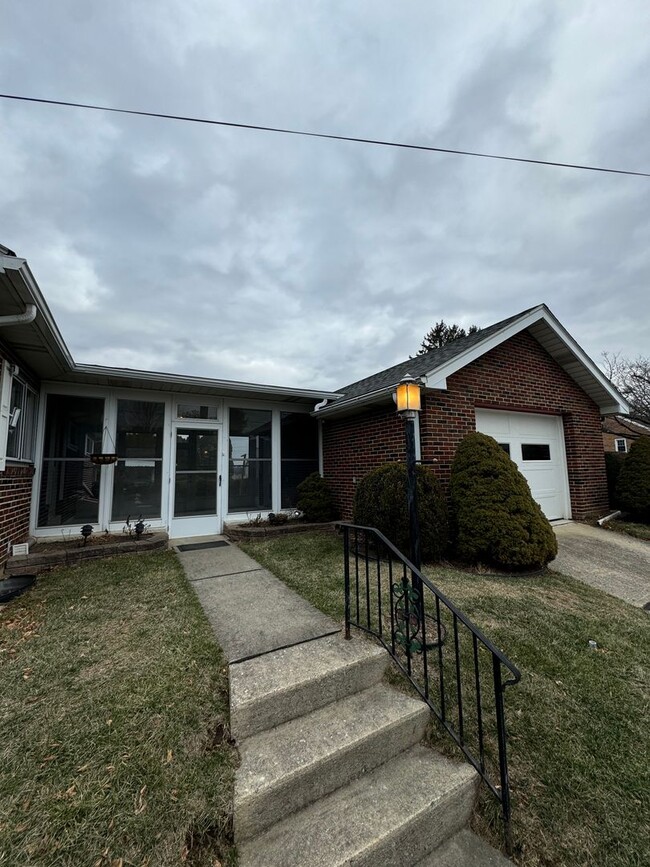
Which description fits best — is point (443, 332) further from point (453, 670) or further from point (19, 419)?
point (453, 670)

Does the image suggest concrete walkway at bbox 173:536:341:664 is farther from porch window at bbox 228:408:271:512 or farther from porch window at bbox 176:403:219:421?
porch window at bbox 176:403:219:421

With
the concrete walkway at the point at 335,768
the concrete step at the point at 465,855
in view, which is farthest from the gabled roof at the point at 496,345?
the concrete step at the point at 465,855

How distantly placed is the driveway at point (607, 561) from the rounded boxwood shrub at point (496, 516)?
1.91 ft

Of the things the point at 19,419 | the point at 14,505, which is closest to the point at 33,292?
the point at 19,419

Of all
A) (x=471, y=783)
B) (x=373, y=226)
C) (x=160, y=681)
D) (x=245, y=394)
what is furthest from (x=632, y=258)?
(x=160, y=681)

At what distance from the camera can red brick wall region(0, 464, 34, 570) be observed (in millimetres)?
4238

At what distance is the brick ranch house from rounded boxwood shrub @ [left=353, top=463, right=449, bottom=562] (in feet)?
2.39

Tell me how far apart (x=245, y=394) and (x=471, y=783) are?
6106mm

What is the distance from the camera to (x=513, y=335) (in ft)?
21.6

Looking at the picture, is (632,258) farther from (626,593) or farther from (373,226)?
(626,593)

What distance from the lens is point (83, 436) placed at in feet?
19.3

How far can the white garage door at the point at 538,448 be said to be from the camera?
6.82 metres

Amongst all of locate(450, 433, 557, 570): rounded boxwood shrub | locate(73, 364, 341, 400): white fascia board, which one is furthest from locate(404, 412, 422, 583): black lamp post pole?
locate(73, 364, 341, 400): white fascia board

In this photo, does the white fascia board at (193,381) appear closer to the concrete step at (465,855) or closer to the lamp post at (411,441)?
the lamp post at (411,441)
